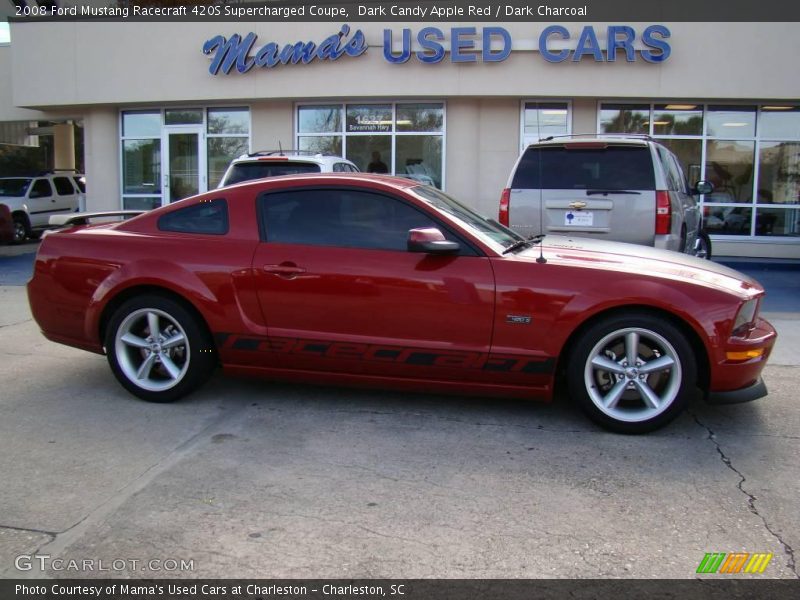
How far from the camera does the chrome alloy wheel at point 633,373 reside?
14.4 ft

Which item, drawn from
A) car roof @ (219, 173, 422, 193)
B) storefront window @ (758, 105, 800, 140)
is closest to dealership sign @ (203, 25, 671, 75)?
storefront window @ (758, 105, 800, 140)

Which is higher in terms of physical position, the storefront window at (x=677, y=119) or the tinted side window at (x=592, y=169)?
the storefront window at (x=677, y=119)

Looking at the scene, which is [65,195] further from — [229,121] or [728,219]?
[728,219]

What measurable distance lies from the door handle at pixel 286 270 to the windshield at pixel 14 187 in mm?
16280

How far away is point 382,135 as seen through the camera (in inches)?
602

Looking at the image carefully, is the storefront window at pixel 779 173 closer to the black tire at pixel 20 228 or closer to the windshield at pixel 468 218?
the windshield at pixel 468 218

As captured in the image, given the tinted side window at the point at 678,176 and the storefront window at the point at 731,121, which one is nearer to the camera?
the tinted side window at the point at 678,176

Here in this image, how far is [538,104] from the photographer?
14656 millimetres

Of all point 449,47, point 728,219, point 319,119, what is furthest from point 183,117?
point 728,219

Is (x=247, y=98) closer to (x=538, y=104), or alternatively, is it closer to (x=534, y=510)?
(x=538, y=104)

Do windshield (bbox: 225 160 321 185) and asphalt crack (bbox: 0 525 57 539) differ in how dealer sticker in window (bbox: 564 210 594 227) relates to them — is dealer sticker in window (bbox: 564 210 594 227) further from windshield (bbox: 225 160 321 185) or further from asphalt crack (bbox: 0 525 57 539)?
asphalt crack (bbox: 0 525 57 539)

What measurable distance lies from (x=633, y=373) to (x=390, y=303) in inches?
61.1

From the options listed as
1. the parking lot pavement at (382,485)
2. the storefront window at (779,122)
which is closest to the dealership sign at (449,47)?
the storefront window at (779,122)

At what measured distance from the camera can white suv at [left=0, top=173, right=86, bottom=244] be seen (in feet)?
59.2
